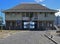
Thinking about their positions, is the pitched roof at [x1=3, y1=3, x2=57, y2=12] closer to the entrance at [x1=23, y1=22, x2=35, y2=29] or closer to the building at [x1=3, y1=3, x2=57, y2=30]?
the building at [x1=3, y1=3, x2=57, y2=30]

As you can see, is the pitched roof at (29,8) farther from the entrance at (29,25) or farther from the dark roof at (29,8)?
the entrance at (29,25)

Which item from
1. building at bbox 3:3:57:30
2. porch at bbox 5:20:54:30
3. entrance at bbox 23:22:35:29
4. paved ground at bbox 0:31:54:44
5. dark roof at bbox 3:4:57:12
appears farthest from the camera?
dark roof at bbox 3:4:57:12

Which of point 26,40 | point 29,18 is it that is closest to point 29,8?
point 29,18

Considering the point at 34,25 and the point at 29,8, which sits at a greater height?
the point at 29,8

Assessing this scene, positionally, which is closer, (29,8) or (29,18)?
(29,18)

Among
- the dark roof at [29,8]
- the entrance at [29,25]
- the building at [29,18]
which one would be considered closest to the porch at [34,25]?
the building at [29,18]

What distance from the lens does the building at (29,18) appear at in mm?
63906

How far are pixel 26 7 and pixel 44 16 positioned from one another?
7.01m

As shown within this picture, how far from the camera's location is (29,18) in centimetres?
6475

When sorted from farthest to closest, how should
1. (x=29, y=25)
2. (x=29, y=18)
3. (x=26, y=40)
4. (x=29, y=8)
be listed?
(x=29, y=8), (x=29, y=18), (x=29, y=25), (x=26, y=40)

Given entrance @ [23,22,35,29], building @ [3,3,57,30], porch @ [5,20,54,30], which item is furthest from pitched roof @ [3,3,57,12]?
entrance @ [23,22,35,29]

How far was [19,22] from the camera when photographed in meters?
63.9

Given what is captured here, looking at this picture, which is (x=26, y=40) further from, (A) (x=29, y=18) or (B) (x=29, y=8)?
(B) (x=29, y=8)

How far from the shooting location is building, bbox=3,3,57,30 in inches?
2516
